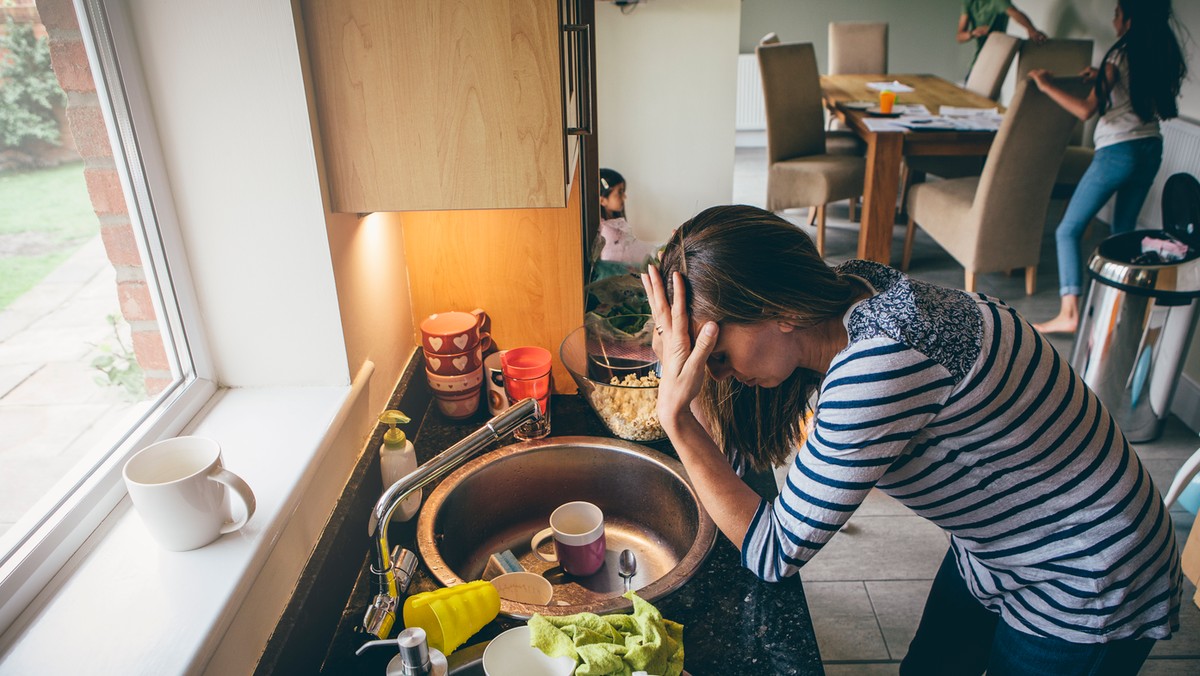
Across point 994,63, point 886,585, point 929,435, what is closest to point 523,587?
point 929,435

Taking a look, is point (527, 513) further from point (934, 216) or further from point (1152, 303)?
point (934, 216)

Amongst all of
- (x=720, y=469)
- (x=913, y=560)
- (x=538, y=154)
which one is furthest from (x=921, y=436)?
(x=913, y=560)

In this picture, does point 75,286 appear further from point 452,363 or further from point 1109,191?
point 1109,191

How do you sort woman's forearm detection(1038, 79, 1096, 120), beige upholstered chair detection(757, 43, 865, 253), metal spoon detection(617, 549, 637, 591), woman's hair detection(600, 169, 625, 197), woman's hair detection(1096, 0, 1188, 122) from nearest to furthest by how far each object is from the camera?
metal spoon detection(617, 549, 637, 591) < woman's hair detection(1096, 0, 1188, 122) < woman's forearm detection(1038, 79, 1096, 120) < woman's hair detection(600, 169, 625, 197) < beige upholstered chair detection(757, 43, 865, 253)

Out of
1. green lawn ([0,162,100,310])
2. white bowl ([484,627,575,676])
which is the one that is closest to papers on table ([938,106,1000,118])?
white bowl ([484,627,575,676])

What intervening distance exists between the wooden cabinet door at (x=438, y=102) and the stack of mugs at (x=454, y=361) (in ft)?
1.18

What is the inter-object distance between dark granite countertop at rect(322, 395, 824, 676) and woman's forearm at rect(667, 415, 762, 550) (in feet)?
0.24

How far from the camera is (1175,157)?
4238 mm

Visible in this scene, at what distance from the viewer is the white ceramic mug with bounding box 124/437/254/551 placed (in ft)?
2.76

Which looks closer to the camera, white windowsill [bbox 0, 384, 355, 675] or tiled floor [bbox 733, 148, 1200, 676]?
white windowsill [bbox 0, 384, 355, 675]

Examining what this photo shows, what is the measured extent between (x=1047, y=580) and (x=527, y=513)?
83 cm

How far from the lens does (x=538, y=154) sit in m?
1.11

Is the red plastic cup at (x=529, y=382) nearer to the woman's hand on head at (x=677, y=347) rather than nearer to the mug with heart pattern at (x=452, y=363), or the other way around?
the mug with heart pattern at (x=452, y=363)

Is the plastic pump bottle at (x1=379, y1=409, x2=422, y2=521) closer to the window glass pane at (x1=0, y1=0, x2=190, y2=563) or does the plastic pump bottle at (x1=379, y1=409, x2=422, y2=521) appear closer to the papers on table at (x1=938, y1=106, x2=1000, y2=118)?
the window glass pane at (x1=0, y1=0, x2=190, y2=563)
